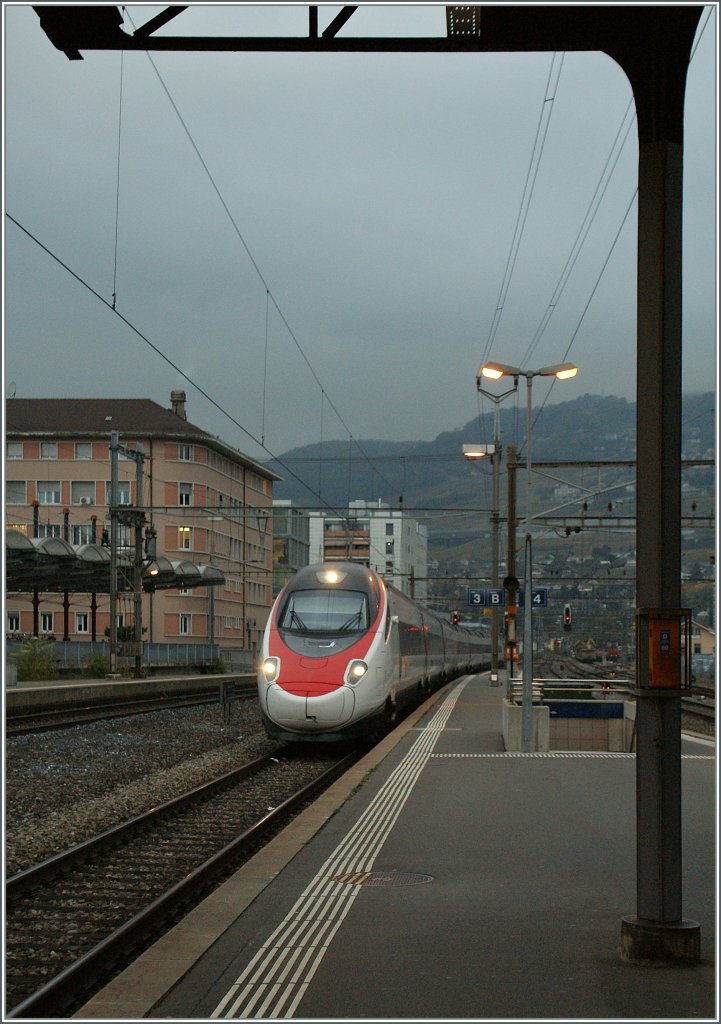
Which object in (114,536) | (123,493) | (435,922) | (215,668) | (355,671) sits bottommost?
(215,668)

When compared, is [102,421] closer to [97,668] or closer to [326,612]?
[97,668]

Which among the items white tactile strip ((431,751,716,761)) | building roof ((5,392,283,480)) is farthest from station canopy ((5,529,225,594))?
building roof ((5,392,283,480))

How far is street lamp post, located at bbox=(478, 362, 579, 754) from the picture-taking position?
18.6 metres

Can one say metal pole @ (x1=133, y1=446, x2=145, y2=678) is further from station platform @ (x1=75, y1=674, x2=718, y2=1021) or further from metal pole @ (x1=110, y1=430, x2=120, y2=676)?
station platform @ (x1=75, y1=674, x2=718, y2=1021)

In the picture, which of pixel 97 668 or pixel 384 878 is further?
pixel 97 668

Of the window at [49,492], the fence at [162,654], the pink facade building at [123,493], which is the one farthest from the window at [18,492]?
the fence at [162,654]

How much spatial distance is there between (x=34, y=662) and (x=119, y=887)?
31657 mm

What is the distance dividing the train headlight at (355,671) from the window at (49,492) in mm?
63122

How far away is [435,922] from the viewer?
728 cm

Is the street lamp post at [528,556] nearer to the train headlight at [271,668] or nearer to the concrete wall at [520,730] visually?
the concrete wall at [520,730]

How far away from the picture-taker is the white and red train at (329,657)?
1817 centimetres

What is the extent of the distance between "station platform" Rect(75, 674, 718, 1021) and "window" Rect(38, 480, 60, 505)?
6802 centimetres

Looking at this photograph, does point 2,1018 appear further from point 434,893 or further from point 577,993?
point 434,893

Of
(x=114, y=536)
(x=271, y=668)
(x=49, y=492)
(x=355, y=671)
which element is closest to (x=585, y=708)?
(x=355, y=671)
